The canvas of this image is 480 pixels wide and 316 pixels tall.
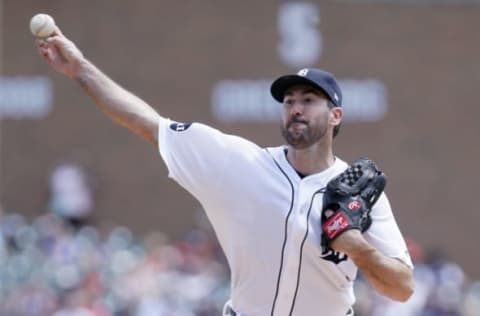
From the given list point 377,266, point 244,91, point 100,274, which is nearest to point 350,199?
point 377,266

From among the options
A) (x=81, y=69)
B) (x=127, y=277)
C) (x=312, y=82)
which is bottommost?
(x=127, y=277)

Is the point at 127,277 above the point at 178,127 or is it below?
below

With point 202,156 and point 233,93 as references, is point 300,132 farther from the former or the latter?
point 233,93

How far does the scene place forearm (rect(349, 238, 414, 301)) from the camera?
564 centimetres

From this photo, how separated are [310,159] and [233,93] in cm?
1268

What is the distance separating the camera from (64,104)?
1875 centimetres

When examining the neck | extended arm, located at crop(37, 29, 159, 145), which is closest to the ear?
the neck

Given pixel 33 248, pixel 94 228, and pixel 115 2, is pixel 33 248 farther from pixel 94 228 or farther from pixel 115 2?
pixel 115 2

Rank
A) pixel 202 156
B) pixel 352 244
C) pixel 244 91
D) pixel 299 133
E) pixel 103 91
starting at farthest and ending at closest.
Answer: pixel 244 91, pixel 103 91, pixel 202 156, pixel 299 133, pixel 352 244

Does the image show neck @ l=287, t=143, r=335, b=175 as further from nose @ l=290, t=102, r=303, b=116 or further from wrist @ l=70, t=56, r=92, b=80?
wrist @ l=70, t=56, r=92, b=80

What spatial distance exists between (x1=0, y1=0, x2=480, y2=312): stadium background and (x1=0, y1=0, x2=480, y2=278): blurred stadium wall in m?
0.01

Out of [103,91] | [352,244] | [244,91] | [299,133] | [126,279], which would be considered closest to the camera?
[352,244]

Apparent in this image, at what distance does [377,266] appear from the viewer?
224 inches

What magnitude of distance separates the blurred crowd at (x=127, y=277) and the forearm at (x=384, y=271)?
6.15 metres
